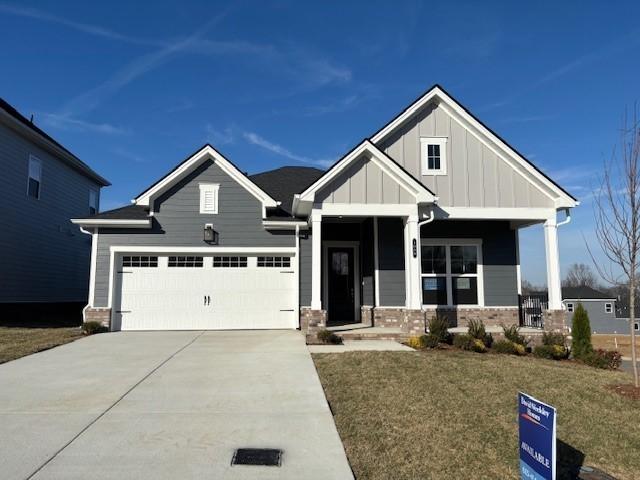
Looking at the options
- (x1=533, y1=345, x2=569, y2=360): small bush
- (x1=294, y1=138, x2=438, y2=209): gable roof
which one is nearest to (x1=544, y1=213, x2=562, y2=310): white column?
(x1=533, y1=345, x2=569, y2=360): small bush

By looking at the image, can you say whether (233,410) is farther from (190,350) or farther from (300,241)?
(300,241)

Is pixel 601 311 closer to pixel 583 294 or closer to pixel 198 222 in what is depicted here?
pixel 583 294

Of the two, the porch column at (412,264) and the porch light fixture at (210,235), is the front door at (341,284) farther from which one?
the porch light fixture at (210,235)

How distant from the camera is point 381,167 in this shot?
1236 centimetres

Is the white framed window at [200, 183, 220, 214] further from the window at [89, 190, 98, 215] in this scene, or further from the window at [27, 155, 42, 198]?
the window at [89, 190, 98, 215]

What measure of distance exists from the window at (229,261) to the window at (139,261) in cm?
186

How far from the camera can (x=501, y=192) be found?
1361 cm

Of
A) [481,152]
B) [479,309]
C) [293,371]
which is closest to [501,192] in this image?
[481,152]

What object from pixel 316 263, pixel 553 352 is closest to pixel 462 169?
pixel 316 263

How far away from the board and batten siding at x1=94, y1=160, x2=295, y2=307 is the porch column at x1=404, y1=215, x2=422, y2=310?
386 cm

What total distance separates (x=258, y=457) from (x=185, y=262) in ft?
34.6

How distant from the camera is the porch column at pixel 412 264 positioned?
39.4 feet

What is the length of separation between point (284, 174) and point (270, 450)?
15.3 meters

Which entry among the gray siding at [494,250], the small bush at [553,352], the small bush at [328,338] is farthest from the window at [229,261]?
the small bush at [553,352]
